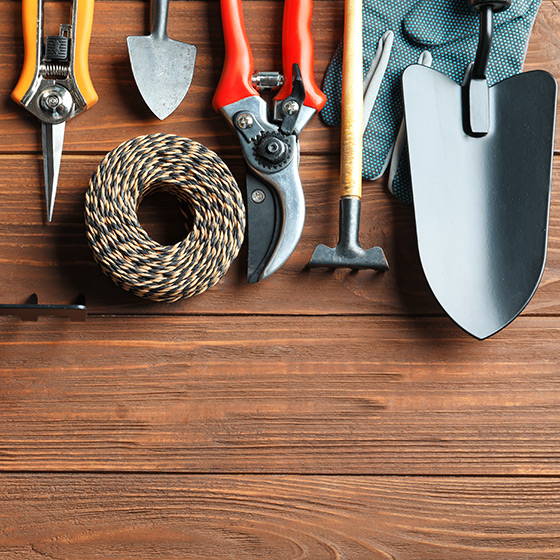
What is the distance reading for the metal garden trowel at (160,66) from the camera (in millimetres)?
757

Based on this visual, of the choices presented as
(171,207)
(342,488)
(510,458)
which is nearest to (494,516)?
(510,458)

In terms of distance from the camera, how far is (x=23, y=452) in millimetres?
729

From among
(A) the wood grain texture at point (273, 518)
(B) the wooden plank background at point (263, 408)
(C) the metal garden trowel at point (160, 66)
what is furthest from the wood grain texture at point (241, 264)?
(A) the wood grain texture at point (273, 518)

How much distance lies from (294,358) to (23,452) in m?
0.34

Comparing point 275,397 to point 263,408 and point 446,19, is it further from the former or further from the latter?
point 446,19

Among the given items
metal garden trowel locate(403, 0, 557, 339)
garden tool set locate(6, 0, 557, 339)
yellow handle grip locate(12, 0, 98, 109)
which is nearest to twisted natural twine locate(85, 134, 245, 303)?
garden tool set locate(6, 0, 557, 339)

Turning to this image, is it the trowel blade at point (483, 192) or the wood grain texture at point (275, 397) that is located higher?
the trowel blade at point (483, 192)

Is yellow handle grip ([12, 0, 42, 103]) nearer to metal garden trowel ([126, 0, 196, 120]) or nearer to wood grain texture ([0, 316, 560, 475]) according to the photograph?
metal garden trowel ([126, 0, 196, 120])

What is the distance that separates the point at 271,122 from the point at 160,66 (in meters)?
0.15

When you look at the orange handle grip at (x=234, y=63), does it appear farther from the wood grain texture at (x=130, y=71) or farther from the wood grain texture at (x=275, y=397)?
the wood grain texture at (x=275, y=397)

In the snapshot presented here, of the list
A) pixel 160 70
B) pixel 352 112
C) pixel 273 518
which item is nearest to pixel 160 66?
pixel 160 70

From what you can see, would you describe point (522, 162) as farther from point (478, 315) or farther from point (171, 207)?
point (171, 207)

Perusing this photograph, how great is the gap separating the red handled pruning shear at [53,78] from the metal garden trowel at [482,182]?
0.39 meters

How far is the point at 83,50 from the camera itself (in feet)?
2.46
